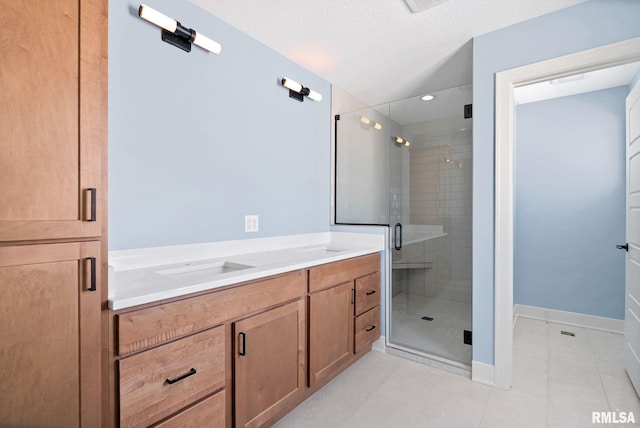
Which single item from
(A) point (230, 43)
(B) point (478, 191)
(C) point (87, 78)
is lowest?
(B) point (478, 191)

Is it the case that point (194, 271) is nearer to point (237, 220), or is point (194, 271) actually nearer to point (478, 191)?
point (237, 220)

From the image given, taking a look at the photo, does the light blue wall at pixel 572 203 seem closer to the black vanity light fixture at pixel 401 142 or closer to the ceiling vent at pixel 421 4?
the black vanity light fixture at pixel 401 142

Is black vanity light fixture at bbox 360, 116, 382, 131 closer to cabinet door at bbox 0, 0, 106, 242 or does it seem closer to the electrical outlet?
the electrical outlet

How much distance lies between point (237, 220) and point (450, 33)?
77.2 inches

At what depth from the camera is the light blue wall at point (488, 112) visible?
6.23ft

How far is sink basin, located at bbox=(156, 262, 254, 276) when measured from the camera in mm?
1639

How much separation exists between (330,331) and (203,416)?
37.1 inches

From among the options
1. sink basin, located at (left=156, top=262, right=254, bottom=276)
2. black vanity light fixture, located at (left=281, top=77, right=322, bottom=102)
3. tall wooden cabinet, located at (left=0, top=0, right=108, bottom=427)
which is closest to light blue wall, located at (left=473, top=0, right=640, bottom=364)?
black vanity light fixture, located at (left=281, top=77, right=322, bottom=102)

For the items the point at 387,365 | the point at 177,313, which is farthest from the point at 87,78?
the point at 387,365

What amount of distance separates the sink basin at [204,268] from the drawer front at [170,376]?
489 mm

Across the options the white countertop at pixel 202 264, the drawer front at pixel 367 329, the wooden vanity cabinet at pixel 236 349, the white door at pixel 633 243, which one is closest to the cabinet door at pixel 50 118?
the white countertop at pixel 202 264

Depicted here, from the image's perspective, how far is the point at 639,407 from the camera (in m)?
1.83

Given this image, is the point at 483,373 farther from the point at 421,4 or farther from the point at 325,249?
the point at 421,4

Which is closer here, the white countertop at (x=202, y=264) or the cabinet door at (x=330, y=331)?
the white countertop at (x=202, y=264)
